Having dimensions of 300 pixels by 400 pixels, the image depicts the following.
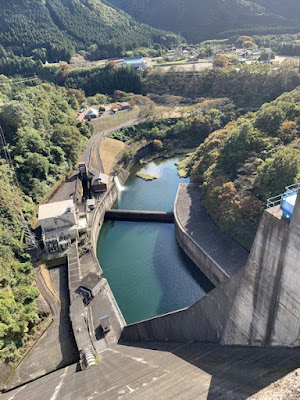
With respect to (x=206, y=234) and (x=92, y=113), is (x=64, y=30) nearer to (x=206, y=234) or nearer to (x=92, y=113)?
(x=92, y=113)

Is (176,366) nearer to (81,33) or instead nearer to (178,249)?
(178,249)

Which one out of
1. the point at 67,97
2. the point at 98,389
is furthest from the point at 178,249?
the point at 67,97

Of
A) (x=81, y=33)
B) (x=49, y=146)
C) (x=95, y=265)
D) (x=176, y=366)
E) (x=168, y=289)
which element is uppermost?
(x=81, y=33)

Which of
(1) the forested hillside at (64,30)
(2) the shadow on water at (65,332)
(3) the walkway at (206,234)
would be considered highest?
(1) the forested hillside at (64,30)

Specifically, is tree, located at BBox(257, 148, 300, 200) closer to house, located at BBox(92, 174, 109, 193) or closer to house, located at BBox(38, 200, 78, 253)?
house, located at BBox(38, 200, 78, 253)

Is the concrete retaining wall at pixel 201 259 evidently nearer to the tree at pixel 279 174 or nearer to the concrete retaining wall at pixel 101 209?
the tree at pixel 279 174

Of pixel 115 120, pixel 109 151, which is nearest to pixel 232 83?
pixel 115 120

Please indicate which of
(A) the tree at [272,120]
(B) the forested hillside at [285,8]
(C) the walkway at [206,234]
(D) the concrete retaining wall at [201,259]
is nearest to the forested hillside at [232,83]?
(A) the tree at [272,120]
